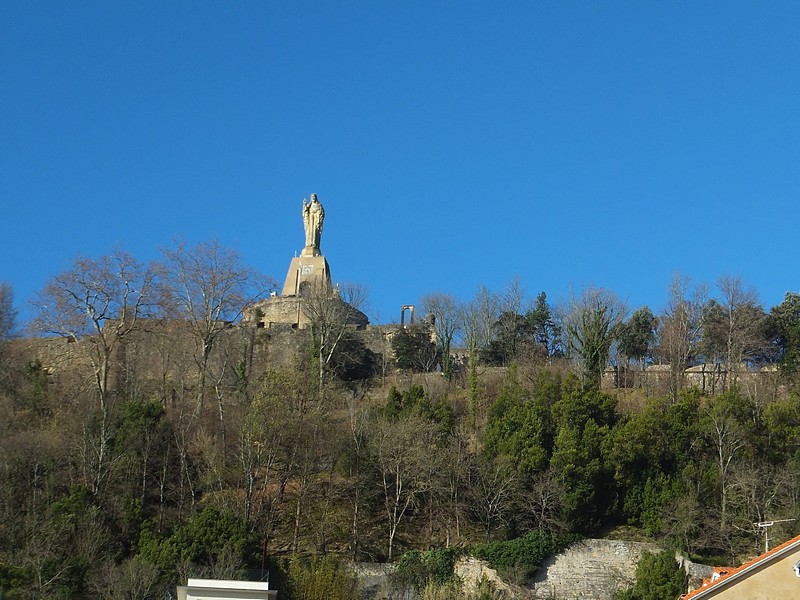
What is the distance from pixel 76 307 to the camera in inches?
Result: 1447

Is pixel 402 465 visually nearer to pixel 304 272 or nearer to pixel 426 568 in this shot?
pixel 426 568

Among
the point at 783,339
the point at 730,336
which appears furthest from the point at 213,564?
the point at 783,339

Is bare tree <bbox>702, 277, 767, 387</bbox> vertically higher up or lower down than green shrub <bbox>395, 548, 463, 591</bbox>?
higher up

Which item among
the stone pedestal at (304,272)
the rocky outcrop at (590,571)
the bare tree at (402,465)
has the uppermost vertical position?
the stone pedestal at (304,272)

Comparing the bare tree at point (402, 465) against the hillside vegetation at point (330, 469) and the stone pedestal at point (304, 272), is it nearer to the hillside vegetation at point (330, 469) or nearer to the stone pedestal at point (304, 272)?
the hillside vegetation at point (330, 469)

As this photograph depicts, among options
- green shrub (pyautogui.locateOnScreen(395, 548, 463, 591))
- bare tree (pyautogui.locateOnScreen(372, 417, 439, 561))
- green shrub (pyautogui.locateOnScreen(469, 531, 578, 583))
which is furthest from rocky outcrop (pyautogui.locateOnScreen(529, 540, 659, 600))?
bare tree (pyautogui.locateOnScreen(372, 417, 439, 561))

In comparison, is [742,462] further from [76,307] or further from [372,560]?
[76,307]

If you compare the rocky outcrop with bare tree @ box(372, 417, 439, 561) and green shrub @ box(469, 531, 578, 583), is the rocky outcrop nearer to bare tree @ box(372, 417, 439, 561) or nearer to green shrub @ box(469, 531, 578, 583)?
green shrub @ box(469, 531, 578, 583)

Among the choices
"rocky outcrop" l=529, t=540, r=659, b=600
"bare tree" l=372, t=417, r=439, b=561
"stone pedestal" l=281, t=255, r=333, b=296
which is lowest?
"rocky outcrop" l=529, t=540, r=659, b=600

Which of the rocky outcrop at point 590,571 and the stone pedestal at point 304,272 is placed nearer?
the rocky outcrop at point 590,571

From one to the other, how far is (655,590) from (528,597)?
3170 millimetres

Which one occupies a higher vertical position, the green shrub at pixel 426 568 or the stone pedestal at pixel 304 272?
the stone pedestal at pixel 304 272

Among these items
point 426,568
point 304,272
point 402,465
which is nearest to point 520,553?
point 426,568

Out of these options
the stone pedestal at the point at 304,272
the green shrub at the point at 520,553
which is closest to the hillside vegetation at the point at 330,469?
the green shrub at the point at 520,553
